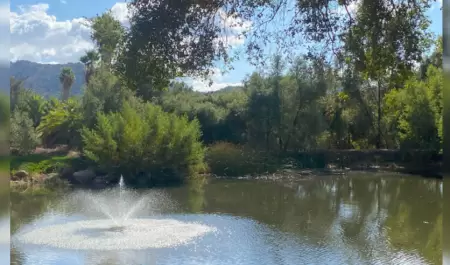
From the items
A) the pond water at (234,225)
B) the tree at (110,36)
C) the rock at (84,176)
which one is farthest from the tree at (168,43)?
the rock at (84,176)

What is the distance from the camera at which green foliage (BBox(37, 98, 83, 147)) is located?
29.4 m

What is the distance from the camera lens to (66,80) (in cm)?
4131

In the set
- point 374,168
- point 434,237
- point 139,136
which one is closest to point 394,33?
point 434,237

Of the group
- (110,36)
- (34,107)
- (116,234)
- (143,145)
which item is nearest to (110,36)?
(110,36)

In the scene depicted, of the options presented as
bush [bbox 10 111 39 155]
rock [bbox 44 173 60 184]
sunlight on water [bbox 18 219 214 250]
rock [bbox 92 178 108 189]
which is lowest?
sunlight on water [bbox 18 219 214 250]

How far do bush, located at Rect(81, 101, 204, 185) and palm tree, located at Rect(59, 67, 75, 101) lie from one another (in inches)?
755

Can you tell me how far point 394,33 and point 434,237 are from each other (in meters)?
8.96

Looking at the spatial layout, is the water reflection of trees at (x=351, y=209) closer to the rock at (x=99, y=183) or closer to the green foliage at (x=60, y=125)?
the rock at (x=99, y=183)

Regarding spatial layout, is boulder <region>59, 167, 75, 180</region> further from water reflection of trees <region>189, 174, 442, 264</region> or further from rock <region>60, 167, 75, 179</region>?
water reflection of trees <region>189, 174, 442, 264</region>

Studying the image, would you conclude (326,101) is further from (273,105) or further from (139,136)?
(139,136)

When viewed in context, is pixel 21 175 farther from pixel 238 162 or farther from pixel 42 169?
pixel 238 162

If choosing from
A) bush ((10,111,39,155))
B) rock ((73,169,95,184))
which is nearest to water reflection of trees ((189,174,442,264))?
rock ((73,169,95,184))

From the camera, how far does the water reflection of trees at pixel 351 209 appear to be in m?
12.7

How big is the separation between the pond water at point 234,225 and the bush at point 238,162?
3.39 metres
